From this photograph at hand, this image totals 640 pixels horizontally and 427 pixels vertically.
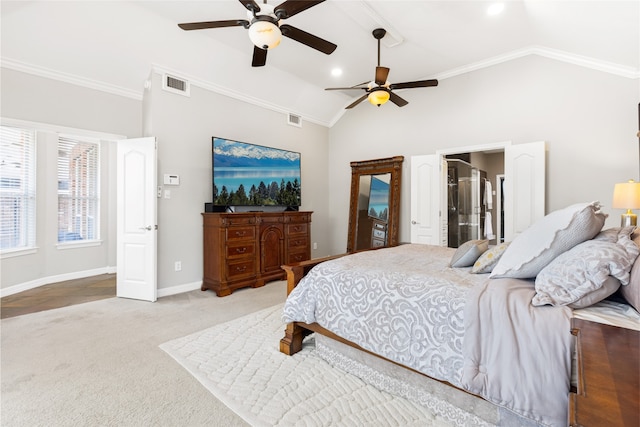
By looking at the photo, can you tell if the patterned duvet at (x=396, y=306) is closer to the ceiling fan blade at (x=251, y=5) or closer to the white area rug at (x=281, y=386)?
the white area rug at (x=281, y=386)

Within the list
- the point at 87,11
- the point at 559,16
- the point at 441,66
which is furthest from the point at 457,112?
the point at 87,11

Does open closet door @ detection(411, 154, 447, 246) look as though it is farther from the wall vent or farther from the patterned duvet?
the patterned duvet

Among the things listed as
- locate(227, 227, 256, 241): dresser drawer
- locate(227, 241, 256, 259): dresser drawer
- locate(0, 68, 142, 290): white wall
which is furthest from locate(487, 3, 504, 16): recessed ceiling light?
locate(0, 68, 142, 290): white wall

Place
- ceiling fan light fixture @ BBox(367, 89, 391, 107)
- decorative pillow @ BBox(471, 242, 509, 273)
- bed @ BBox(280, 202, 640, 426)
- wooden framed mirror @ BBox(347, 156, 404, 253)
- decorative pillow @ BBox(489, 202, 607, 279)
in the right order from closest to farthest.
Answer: bed @ BBox(280, 202, 640, 426) < decorative pillow @ BBox(489, 202, 607, 279) < decorative pillow @ BBox(471, 242, 509, 273) < ceiling fan light fixture @ BBox(367, 89, 391, 107) < wooden framed mirror @ BBox(347, 156, 404, 253)

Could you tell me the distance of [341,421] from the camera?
161 cm

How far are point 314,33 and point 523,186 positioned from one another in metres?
3.28

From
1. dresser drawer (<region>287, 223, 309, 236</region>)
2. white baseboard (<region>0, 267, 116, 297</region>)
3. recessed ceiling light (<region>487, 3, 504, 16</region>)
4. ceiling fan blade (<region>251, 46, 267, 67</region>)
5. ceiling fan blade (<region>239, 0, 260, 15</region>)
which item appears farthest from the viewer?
dresser drawer (<region>287, 223, 309, 236</region>)

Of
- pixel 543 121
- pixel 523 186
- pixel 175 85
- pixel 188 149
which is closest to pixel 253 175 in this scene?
pixel 188 149

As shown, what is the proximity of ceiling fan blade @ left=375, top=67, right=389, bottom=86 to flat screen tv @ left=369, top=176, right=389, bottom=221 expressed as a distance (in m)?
2.18

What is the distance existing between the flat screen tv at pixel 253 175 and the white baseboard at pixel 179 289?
1.13 m

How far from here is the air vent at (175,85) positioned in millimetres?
3830

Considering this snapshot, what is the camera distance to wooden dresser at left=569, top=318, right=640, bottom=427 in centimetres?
52

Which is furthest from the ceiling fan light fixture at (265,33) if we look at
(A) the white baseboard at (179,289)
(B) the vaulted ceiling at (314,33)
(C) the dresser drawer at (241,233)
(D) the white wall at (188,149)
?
(A) the white baseboard at (179,289)

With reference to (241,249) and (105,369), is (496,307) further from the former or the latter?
(241,249)
